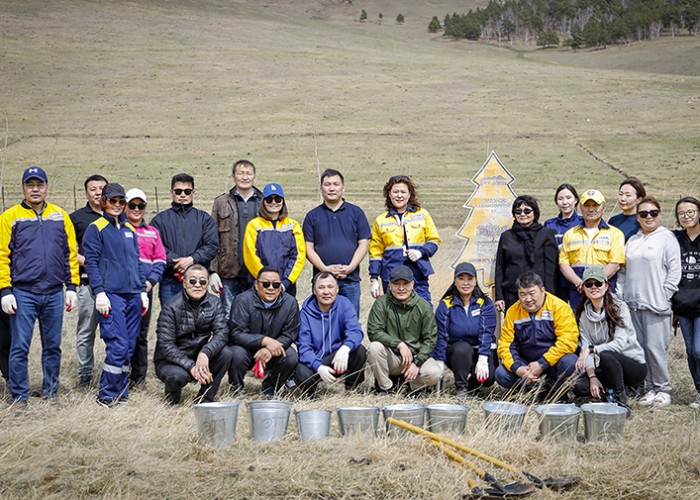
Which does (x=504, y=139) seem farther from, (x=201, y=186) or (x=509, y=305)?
(x=509, y=305)

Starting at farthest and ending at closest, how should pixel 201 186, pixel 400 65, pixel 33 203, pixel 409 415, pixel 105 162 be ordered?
pixel 400 65, pixel 105 162, pixel 201 186, pixel 33 203, pixel 409 415

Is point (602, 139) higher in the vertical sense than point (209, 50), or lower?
lower

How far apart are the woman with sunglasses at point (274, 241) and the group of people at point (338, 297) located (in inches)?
0.5

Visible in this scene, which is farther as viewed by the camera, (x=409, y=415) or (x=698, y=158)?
(x=698, y=158)

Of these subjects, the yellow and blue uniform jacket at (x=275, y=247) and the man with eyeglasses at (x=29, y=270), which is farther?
the yellow and blue uniform jacket at (x=275, y=247)

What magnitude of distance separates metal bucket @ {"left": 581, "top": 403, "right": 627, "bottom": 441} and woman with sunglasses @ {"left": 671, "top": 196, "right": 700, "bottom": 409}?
174 centimetres

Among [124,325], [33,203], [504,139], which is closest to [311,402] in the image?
[124,325]

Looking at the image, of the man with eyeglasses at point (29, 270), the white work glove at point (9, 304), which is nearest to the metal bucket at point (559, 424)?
the man with eyeglasses at point (29, 270)

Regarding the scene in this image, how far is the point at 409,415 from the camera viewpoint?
5477mm

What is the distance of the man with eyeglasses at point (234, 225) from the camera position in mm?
7719

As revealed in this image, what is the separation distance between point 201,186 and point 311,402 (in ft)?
76.1

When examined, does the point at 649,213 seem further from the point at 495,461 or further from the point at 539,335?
the point at 495,461

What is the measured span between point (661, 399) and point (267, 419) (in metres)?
3.51

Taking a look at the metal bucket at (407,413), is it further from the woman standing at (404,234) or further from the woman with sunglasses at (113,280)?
the woman with sunglasses at (113,280)
